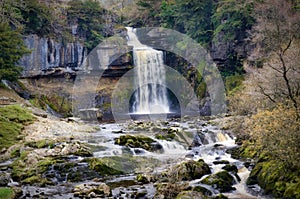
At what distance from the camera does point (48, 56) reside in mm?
39000

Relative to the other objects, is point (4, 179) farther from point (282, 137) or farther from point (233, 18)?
point (233, 18)

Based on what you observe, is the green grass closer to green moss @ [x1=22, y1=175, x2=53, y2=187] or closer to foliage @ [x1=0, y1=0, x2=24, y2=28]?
green moss @ [x1=22, y1=175, x2=53, y2=187]

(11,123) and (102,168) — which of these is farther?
(11,123)

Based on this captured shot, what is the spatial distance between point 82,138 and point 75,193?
31.5ft

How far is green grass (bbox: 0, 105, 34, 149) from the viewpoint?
64.5ft

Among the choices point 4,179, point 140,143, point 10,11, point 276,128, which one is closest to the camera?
point 276,128

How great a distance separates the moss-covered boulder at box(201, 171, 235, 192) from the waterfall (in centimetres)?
2671

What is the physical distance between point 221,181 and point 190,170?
171 centimetres

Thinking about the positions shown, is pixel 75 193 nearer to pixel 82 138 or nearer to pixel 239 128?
pixel 82 138

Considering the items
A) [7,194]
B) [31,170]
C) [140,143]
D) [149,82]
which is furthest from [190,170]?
[149,82]

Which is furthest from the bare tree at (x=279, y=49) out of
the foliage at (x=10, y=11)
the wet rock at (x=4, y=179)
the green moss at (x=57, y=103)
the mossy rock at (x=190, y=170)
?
the foliage at (x=10, y=11)


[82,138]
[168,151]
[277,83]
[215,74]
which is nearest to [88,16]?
[215,74]

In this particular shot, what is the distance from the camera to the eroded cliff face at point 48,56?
37031 millimetres

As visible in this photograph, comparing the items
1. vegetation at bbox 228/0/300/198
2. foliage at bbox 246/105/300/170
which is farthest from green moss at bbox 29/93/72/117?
foliage at bbox 246/105/300/170
